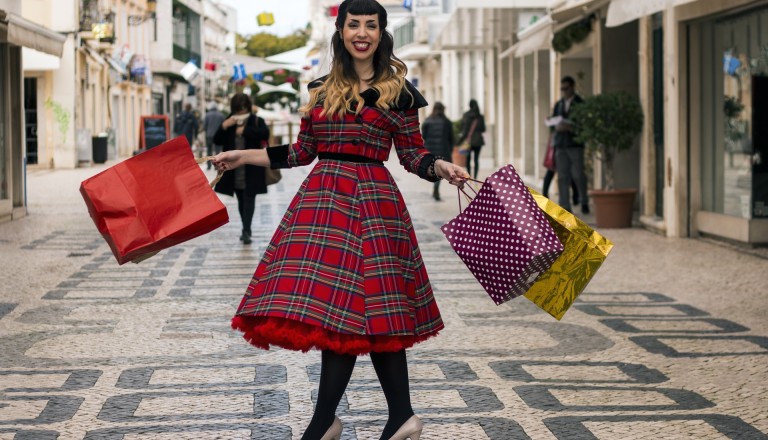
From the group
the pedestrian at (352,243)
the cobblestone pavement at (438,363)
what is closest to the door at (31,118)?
the cobblestone pavement at (438,363)

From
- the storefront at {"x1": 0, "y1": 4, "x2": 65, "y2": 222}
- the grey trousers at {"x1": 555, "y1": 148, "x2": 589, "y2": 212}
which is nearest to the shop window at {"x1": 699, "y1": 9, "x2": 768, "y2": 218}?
the grey trousers at {"x1": 555, "y1": 148, "x2": 589, "y2": 212}

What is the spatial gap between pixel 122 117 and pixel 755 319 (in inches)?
1891

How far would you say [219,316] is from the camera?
8.91 metres

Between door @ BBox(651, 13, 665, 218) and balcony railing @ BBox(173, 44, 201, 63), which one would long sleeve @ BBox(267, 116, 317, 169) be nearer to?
door @ BBox(651, 13, 665, 218)

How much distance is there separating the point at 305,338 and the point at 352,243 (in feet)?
1.17

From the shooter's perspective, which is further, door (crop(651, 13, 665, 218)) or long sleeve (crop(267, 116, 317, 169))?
door (crop(651, 13, 665, 218))

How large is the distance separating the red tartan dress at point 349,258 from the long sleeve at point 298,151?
1 centimetres

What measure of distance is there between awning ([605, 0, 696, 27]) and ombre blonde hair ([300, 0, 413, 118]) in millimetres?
7575

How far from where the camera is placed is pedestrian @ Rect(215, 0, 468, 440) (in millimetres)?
4621

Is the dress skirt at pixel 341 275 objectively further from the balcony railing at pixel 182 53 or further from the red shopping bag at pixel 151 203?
the balcony railing at pixel 182 53

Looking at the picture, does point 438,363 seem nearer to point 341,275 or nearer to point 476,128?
point 341,275

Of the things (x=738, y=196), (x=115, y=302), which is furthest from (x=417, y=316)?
(x=738, y=196)

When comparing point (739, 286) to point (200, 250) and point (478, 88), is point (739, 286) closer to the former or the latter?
point (200, 250)

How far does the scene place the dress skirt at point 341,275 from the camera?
181 inches
